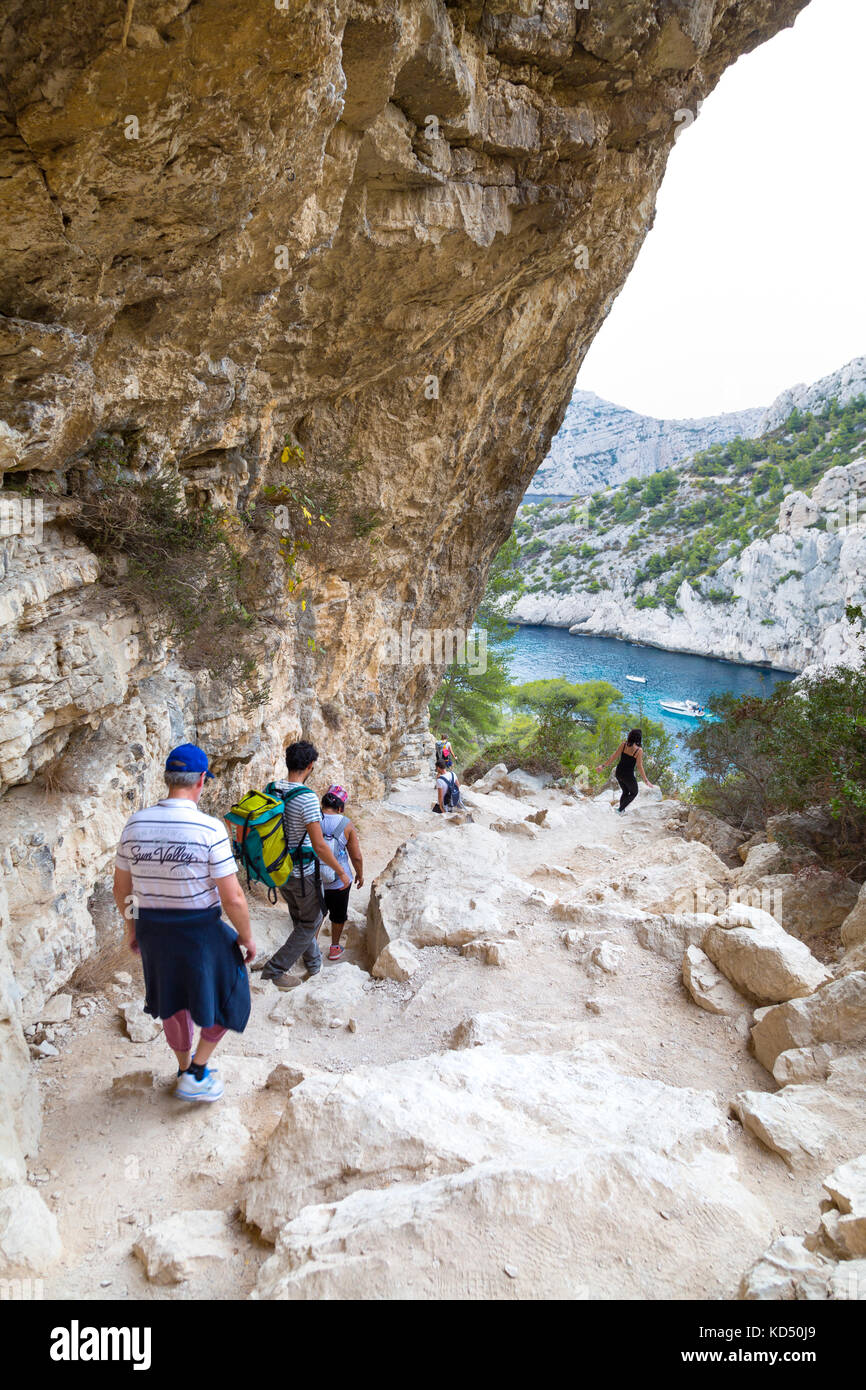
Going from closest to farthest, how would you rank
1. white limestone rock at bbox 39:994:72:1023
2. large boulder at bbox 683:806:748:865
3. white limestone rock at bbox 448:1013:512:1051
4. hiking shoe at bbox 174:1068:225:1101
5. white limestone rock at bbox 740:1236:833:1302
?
white limestone rock at bbox 740:1236:833:1302 < hiking shoe at bbox 174:1068:225:1101 < white limestone rock at bbox 39:994:72:1023 < white limestone rock at bbox 448:1013:512:1051 < large boulder at bbox 683:806:748:865

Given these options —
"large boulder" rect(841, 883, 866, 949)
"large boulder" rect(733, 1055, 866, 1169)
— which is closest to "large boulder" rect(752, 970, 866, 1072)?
"large boulder" rect(733, 1055, 866, 1169)

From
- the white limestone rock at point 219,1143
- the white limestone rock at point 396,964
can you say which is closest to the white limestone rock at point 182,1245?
the white limestone rock at point 219,1143

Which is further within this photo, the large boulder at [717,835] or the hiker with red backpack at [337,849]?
the large boulder at [717,835]

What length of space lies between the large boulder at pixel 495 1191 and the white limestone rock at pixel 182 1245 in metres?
0.12

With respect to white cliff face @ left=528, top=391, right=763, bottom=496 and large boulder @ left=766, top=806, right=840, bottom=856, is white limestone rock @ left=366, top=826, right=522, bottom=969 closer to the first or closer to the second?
large boulder @ left=766, top=806, right=840, bottom=856

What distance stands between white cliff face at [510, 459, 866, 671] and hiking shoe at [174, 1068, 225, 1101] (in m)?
41.6

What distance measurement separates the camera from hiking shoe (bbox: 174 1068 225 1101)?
308 cm

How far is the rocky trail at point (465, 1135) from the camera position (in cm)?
211

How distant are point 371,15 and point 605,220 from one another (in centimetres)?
420

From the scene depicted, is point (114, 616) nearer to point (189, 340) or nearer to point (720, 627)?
point (189, 340)

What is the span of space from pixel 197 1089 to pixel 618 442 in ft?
412

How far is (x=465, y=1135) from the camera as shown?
107 inches

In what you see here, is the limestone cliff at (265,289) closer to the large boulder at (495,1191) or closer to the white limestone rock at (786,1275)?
the large boulder at (495,1191)

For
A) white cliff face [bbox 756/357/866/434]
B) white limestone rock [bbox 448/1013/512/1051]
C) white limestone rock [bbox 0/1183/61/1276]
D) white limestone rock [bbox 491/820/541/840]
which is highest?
white cliff face [bbox 756/357/866/434]
